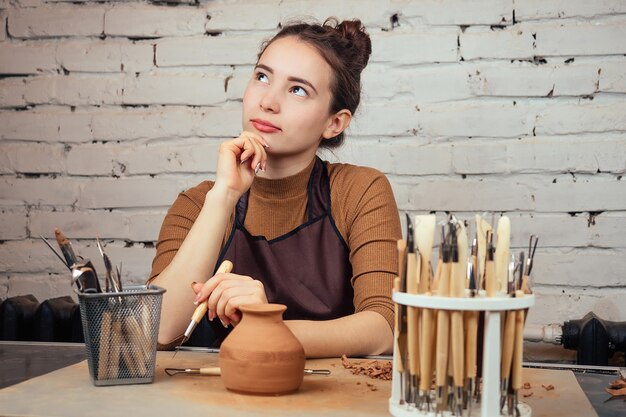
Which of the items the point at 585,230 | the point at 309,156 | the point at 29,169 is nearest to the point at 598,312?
the point at 585,230

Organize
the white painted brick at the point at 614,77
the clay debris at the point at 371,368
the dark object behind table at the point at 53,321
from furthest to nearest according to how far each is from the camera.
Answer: the dark object behind table at the point at 53,321 < the white painted brick at the point at 614,77 < the clay debris at the point at 371,368

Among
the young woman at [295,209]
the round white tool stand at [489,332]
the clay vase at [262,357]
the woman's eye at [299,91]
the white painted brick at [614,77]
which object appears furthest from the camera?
the white painted brick at [614,77]

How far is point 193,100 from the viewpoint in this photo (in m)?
2.23

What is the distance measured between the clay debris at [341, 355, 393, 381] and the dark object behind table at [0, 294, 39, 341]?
117 centimetres

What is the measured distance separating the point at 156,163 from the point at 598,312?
47.6 inches

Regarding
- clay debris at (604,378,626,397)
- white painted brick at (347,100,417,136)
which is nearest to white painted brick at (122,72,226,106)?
white painted brick at (347,100,417,136)

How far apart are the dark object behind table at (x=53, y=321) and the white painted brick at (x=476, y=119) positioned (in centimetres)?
103

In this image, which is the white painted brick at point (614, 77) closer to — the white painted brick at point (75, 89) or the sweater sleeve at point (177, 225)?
the sweater sleeve at point (177, 225)

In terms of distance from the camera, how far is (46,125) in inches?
91.5

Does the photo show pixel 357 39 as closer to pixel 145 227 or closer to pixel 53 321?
pixel 145 227

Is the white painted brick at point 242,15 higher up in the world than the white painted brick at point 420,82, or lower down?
higher up

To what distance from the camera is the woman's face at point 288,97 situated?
170cm

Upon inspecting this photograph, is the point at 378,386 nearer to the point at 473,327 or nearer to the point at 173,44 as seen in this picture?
the point at 473,327

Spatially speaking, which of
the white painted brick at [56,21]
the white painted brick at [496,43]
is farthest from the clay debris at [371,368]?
the white painted brick at [56,21]
